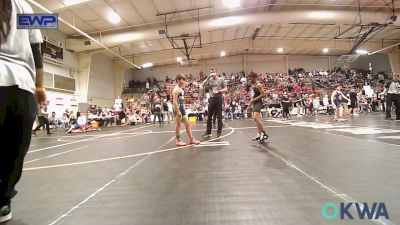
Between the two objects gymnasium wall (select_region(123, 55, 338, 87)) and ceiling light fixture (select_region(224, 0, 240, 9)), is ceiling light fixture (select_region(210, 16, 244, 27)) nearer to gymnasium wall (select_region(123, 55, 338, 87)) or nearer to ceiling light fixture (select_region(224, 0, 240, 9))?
ceiling light fixture (select_region(224, 0, 240, 9))

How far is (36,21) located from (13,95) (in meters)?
0.52

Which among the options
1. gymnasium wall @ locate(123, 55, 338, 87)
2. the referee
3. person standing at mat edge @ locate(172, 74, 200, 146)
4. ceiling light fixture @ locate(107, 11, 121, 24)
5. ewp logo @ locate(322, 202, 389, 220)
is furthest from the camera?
gymnasium wall @ locate(123, 55, 338, 87)

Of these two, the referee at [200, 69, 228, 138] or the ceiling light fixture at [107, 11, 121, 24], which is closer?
the referee at [200, 69, 228, 138]

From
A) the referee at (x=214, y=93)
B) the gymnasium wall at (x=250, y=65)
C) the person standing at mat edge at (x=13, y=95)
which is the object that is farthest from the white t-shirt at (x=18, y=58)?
the gymnasium wall at (x=250, y=65)

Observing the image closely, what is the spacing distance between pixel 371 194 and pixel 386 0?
2080 cm

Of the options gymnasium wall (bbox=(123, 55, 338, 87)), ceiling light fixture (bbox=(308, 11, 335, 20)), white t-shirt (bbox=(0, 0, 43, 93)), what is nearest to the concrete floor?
white t-shirt (bbox=(0, 0, 43, 93))

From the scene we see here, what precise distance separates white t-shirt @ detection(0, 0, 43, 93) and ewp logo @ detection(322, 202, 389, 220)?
6.61ft

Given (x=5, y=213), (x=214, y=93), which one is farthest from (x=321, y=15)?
(x=5, y=213)

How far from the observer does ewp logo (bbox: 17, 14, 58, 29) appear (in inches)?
78.8

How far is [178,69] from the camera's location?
34.6 meters

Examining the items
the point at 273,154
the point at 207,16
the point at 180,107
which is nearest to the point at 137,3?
the point at 207,16

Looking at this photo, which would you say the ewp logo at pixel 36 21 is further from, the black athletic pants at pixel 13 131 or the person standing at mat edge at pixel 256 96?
the person standing at mat edge at pixel 256 96

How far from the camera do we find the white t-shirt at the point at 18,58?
6.18ft

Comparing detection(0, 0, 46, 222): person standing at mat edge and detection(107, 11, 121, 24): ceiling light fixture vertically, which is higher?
detection(107, 11, 121, 24): ceiling light fixture
